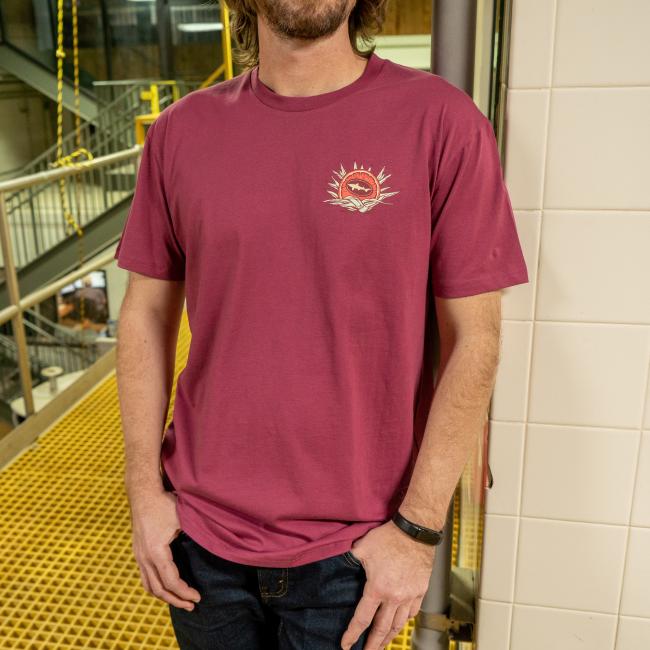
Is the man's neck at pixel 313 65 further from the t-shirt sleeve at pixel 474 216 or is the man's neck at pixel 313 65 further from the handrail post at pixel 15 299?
the handrail post at pixel 15 299

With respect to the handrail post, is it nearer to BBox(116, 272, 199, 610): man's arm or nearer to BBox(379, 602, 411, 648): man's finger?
BBox(116, 272, 199, 610): man's arm

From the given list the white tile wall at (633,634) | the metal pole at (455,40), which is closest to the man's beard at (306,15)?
the metal pole at (455,40)

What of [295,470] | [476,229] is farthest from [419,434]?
[476,229]

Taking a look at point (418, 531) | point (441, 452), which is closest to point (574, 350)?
point (441, 452)

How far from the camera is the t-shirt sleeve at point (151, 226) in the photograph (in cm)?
132

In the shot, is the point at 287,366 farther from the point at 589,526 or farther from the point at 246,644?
the point at 589,526

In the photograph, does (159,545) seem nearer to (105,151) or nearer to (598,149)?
(598,149)

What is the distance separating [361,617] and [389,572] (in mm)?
107

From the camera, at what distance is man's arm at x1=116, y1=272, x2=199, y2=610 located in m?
1.32

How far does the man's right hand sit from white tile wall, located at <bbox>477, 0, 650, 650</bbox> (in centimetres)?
68

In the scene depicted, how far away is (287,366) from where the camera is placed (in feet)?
3.96

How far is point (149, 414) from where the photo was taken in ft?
4.67

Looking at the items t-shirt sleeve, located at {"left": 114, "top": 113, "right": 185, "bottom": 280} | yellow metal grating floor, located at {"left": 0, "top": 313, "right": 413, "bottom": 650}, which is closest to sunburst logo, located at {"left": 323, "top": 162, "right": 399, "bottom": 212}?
t-shirt sleeve, located at {"left": 114, "top": 113, "right": 185, "bottom": 280}

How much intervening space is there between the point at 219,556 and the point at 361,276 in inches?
23.2
